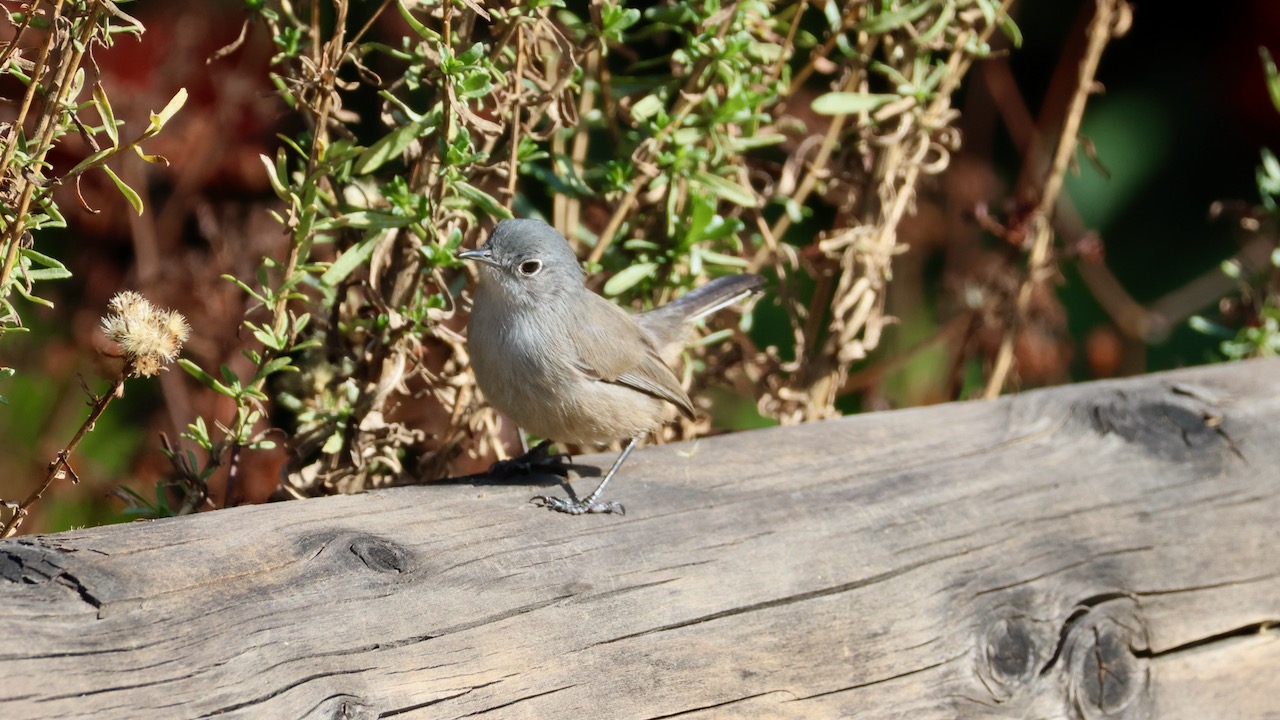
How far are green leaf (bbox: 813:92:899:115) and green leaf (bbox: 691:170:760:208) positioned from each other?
1.02 ft

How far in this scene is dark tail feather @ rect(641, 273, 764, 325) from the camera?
323 centimetres

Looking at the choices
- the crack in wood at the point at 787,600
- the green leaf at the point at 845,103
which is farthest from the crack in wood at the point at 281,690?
the green leaf at the point at 845,103

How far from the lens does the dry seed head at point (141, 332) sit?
6.47 feet

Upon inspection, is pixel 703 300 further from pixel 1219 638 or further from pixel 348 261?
pixel 1219 638

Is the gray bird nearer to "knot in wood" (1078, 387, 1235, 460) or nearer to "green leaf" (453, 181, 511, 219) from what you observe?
"green leaf" (453, 181, 511, 219)

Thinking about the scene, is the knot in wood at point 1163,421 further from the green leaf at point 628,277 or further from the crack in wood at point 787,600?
the green leaf at point 628,277

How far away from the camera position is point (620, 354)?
10.0 ft

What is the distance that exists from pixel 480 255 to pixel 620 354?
0.51 metres

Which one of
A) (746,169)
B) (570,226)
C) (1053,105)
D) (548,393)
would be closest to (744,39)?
(746,169)

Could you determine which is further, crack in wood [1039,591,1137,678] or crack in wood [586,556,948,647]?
crack in wood [1039,591,1137,678]

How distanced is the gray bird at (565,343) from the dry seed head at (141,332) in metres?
0.83

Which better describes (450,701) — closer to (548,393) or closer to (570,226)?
(548,393)

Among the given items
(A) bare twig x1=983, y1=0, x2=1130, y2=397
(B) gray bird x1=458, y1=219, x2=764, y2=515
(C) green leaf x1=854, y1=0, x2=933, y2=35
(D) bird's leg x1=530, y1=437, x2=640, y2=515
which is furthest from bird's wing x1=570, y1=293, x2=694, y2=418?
(A) bare twig x1=983, y1=0, x2=1130, y2=397

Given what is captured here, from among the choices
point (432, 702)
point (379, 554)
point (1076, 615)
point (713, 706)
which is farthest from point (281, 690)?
point (1076, 615)
